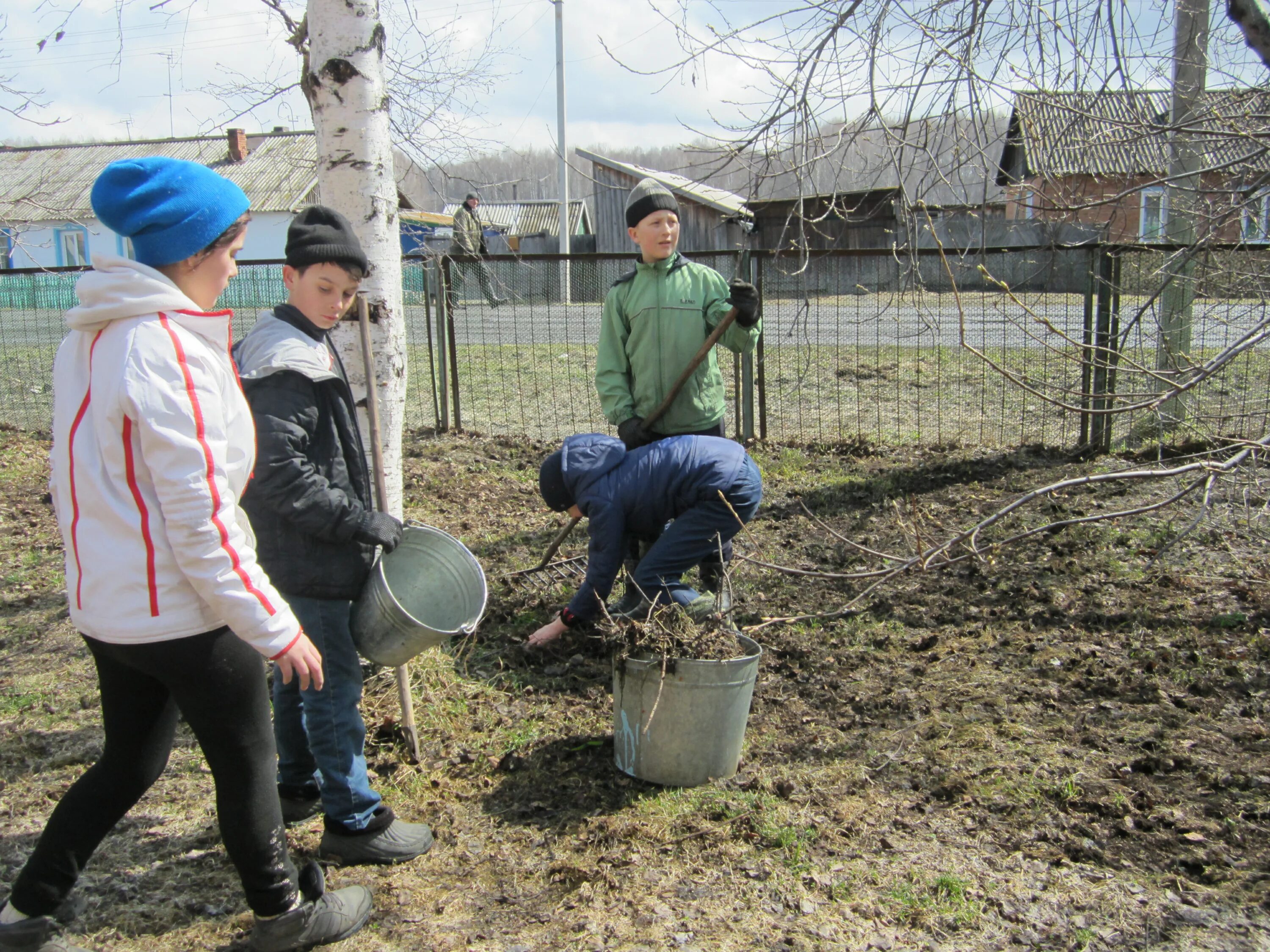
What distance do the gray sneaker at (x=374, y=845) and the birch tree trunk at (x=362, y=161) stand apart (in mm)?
1255

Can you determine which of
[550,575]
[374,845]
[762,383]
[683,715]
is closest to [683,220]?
[762,383]

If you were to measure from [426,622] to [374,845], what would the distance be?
0.64 m

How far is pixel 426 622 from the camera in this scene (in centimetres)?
295

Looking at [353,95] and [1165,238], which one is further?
[1165,238]

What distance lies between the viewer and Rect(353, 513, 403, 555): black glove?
245cm

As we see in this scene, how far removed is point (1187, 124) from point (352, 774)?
349 centimetres

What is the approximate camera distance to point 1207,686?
348 cm

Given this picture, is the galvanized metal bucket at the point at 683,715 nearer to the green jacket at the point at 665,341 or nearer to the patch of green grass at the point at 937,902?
the patch of green grass at the point at 937,902

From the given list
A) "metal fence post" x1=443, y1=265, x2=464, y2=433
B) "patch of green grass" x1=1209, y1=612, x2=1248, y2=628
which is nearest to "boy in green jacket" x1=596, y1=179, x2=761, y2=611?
"patch of green grass" x1=1209, y1=612, x2=1248, y2=628

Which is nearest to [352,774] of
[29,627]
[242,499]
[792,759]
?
[242,499]

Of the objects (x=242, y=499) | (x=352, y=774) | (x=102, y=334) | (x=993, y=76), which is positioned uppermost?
(x=993, y=76)

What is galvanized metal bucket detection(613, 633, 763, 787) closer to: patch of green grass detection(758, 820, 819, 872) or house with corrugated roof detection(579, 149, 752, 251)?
patch of green grass detection(758, 820, 819, 872)

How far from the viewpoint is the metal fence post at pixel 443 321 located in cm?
779

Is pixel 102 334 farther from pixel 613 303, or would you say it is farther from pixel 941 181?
pixel 941 181
